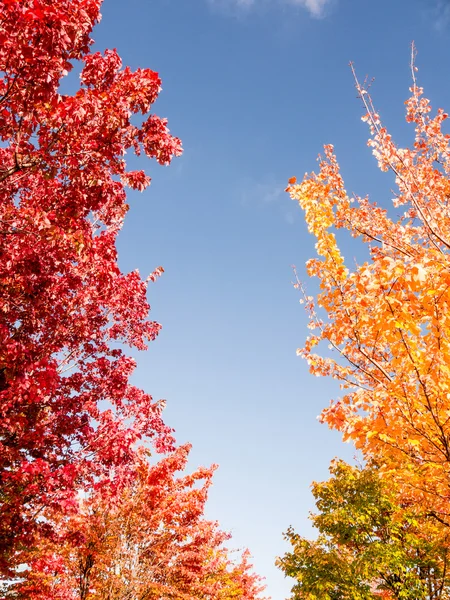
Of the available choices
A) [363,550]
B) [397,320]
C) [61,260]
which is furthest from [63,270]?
[363,550]

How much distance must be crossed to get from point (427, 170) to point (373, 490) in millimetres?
12668

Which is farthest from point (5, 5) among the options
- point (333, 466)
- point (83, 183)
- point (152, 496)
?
point (333, 466)

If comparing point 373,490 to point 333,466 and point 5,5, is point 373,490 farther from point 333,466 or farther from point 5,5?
point 5,5

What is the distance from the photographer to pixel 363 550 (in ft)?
47.4

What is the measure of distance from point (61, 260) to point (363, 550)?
14.4 metres

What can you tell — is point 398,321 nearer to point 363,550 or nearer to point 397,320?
point 397,320

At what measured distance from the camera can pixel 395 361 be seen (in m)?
4.80

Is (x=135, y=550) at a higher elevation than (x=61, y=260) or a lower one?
lower

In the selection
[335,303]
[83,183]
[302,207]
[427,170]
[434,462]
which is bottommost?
[434,462]

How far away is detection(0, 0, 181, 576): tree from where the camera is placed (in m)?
4.54

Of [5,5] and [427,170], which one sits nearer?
[5,5]

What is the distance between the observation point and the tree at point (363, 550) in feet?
43.2

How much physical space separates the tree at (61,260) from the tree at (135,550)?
6032 millimetres

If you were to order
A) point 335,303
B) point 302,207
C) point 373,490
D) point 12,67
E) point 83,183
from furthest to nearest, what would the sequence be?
point 373,490, point 302,207, point 335,303, point 83,183, point 12,67
